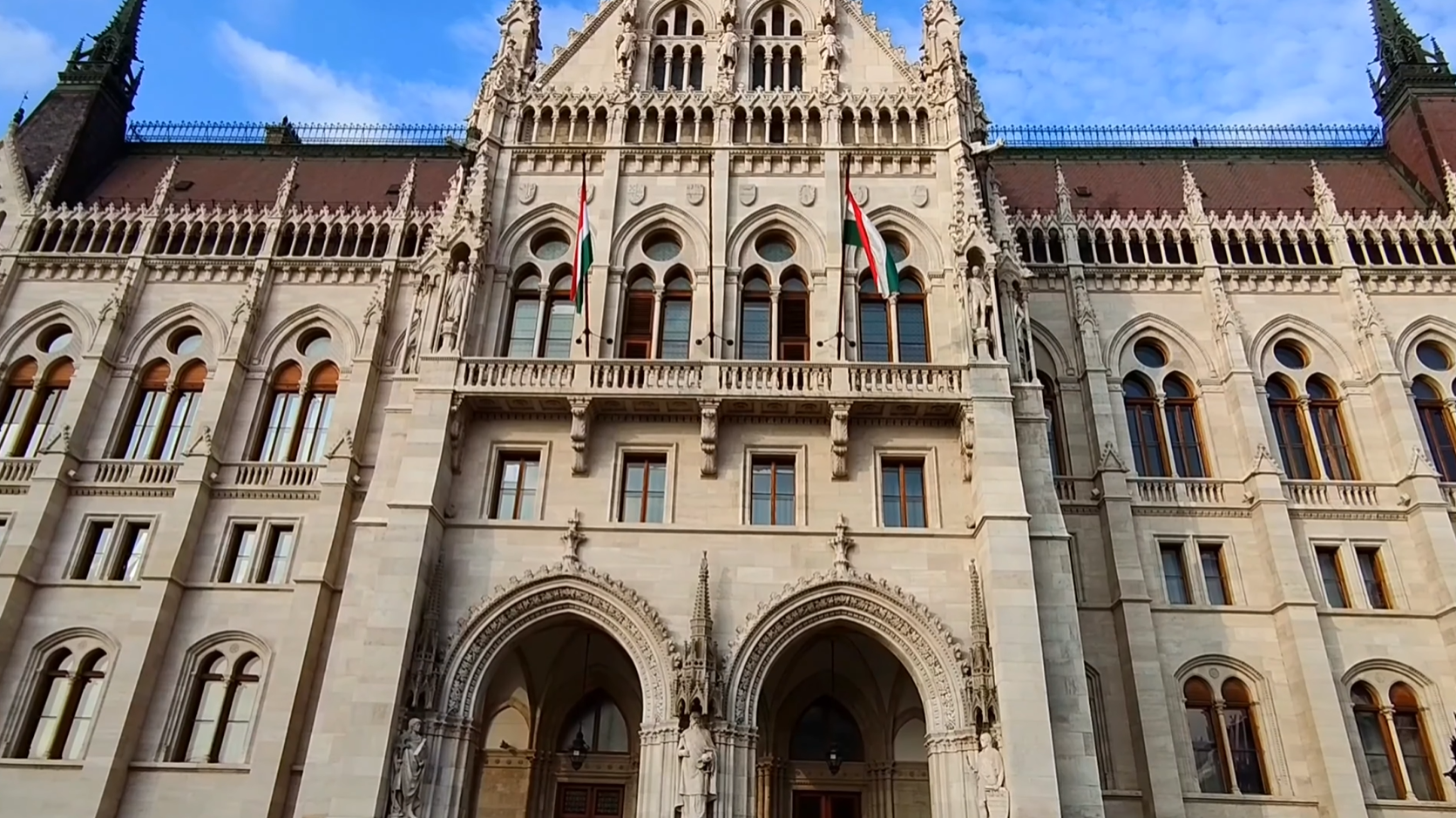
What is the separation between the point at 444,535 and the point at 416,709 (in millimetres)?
3622

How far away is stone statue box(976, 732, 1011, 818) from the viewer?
56.8ft

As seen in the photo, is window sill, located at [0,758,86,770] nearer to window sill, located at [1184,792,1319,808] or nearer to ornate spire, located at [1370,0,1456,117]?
window sill, located at [1184,792,1319,808]

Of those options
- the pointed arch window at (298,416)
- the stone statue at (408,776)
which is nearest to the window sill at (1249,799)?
the stone statue at (408,776)

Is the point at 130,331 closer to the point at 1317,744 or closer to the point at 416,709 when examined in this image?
the point at 416,709

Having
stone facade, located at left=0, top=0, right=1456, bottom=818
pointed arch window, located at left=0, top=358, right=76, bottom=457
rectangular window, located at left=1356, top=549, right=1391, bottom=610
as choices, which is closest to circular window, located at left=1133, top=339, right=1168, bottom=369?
stone facade, located at left=0, top=0, right=1456, bottom=818

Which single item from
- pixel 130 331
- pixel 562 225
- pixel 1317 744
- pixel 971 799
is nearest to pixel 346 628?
pixel 562 225

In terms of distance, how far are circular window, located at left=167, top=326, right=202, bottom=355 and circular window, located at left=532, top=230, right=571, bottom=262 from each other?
11.3 metres

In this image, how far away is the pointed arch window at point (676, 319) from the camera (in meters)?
22.9

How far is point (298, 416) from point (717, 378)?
13.0m

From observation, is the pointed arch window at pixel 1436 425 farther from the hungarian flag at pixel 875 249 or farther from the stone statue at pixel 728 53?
the stone statue at pixel 728 53

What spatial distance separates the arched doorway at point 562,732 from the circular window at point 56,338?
17302 millimetres

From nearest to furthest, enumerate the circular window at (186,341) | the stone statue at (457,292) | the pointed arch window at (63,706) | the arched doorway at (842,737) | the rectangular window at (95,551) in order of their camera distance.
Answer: the arched doorway at (842,737)
the stone statue at (457,292)
the pointed arch window at (63,706)
the rectangular window at (95,551)
the circular window at (186,341)

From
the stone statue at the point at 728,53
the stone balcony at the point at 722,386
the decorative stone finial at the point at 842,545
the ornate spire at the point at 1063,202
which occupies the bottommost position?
the decorative stone finial at the point at 842,545

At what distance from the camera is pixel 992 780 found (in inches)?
693
